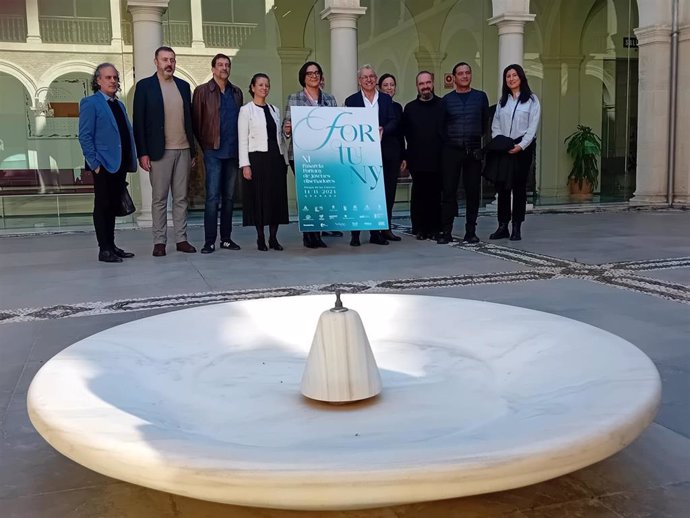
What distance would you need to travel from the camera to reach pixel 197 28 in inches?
465

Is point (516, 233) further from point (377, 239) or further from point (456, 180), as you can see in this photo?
point (377, 239)

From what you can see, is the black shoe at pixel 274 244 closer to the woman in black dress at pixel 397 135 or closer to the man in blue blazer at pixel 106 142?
the woman in black dress at pixel 397 135

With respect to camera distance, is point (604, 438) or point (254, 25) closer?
point (604, 438)

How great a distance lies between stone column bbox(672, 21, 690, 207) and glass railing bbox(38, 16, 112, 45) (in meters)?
8.26

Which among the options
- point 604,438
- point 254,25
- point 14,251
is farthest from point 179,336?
point 254,25

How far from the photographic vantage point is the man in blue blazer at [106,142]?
20.9ft

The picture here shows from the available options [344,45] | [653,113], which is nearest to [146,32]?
[344,45]

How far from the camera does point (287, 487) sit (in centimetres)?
142

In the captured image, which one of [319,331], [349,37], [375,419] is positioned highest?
[349,37]

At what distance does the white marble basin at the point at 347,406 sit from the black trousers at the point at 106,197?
3.86 m

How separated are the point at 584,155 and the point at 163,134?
9535 mm

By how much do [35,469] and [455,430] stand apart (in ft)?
4.04

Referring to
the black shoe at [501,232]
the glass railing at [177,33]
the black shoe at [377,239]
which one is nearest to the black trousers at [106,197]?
the black shoe at [377,239]

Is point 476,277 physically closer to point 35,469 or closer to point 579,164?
point 35,469
